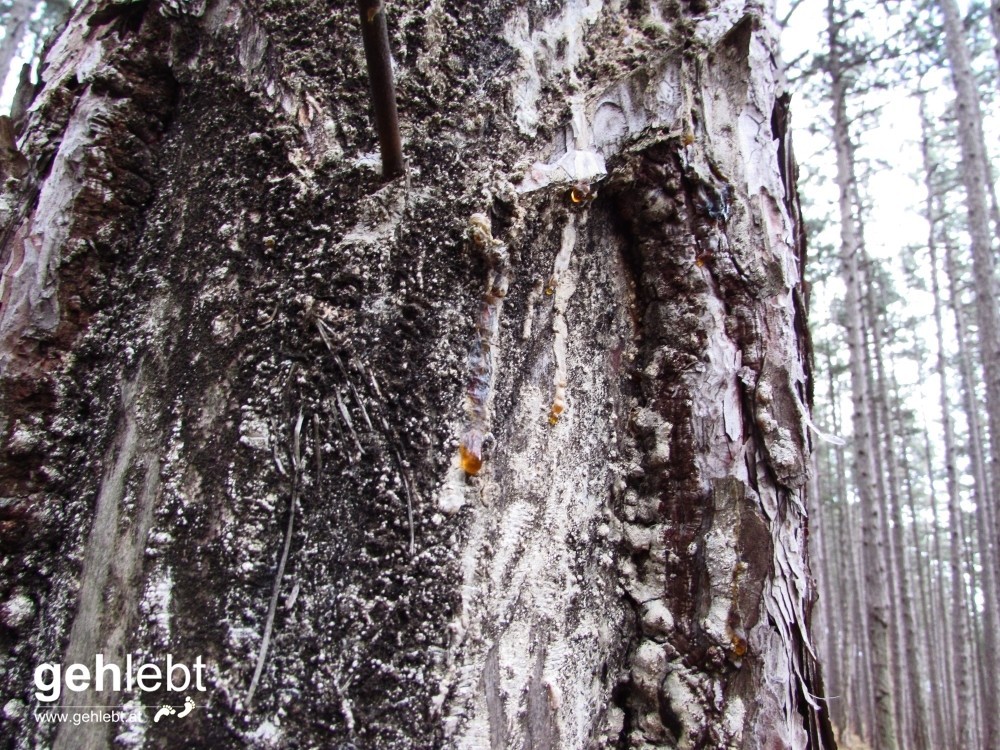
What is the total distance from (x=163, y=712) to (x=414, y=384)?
585mm

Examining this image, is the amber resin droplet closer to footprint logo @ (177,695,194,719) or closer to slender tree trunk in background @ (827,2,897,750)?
footprint logo @ (177,695,194,719)

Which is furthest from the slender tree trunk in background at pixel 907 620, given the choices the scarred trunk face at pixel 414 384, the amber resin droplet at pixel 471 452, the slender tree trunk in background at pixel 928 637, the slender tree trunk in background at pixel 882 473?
the amber resin droplet at pixel 471 452

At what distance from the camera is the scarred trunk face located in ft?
2.81

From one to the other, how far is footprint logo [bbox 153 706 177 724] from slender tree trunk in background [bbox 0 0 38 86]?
11.9 meters

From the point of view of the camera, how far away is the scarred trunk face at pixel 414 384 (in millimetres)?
857

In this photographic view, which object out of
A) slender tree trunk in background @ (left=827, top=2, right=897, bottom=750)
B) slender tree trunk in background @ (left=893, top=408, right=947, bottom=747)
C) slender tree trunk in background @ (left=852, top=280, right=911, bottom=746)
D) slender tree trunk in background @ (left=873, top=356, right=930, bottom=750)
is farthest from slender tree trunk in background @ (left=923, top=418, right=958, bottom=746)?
slender tree trunk in background @ (left=827, top=2, right=897, bottom=750)

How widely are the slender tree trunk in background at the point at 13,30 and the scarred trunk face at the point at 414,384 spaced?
11.1 m

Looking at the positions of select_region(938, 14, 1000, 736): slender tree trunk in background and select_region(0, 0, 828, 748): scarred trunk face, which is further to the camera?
select_region(938, 14, 1000, 736): slender tree trunk in background

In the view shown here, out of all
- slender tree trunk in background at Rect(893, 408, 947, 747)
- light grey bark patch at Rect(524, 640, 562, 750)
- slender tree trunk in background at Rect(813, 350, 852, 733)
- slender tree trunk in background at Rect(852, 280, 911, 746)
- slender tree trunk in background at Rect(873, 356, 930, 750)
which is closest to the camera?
light grey bark patch at Rect(524, 640, 562, 750)

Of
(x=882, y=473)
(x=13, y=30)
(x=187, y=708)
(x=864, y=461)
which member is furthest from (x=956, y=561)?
(x=13, y=30)

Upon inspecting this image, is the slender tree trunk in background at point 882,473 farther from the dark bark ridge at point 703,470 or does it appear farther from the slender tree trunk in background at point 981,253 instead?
the dark bark ridge at point 703,470

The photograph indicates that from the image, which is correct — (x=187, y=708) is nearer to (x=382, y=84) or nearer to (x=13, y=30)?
(x=382, y=84)

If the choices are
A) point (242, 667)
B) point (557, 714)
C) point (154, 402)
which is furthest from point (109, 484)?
point (557, 714)

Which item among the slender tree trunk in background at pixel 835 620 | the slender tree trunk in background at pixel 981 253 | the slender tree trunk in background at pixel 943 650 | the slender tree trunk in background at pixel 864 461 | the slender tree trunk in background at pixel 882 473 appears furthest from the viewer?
the slender tree trunk in background at pixel 943 650
